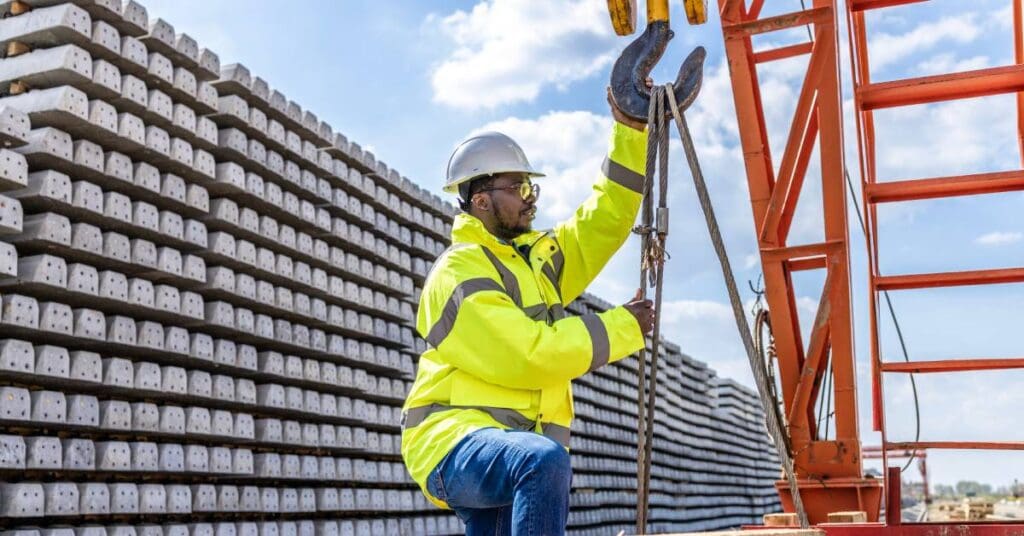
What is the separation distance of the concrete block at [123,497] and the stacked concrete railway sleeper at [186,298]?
0.02 meters

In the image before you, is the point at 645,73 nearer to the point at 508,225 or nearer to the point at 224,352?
the point at 508,225

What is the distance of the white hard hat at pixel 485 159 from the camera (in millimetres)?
3119

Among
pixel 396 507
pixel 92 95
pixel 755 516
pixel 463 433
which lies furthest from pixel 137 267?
pixel 755 516

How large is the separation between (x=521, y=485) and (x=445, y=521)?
997 cm

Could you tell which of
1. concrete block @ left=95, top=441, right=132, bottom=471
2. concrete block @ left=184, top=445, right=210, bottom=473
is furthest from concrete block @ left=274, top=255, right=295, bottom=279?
concrete block @ left=95, top=441, right=132, bottom=471

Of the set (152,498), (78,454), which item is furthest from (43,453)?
(152,498)

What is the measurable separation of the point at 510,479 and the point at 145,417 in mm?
5611

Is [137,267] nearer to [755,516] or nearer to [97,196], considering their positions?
[97,196]

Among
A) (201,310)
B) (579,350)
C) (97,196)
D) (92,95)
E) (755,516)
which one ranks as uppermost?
(92,95)

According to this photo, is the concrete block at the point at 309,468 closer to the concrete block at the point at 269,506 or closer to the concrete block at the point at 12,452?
the concrete block at the point at 269,506

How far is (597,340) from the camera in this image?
2703mm

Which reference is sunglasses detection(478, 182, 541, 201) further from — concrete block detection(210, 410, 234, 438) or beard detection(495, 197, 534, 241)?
concrete block detection(210, 410, 234, 438)

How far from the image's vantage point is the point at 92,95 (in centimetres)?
734

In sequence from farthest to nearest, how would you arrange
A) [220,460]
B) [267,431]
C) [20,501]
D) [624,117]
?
1. [267,431]
2. [220,460]
3. [20,501]
4. [624,117]
